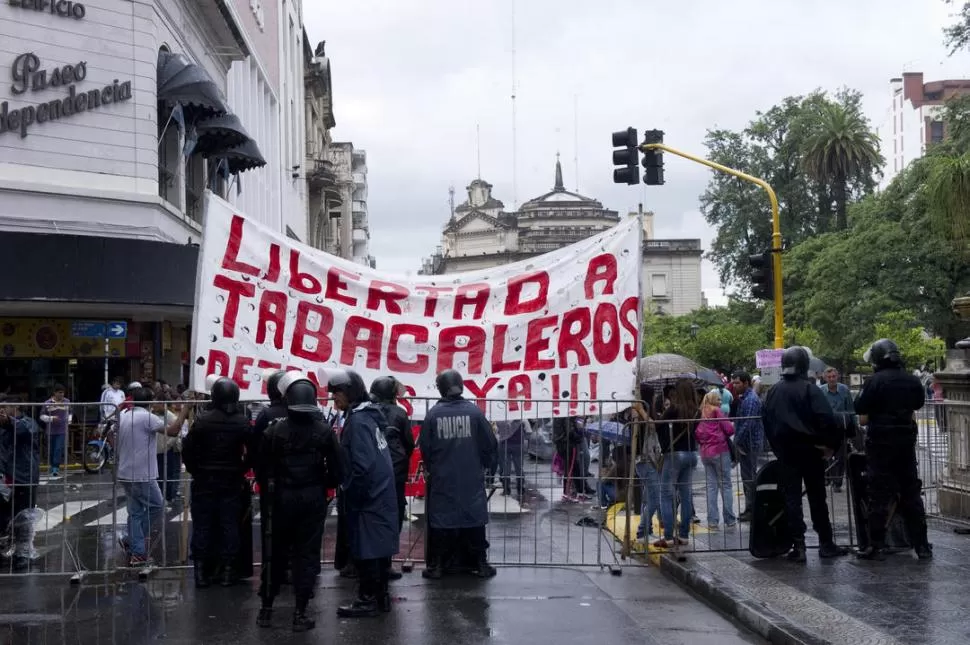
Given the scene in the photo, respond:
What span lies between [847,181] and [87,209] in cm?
4545

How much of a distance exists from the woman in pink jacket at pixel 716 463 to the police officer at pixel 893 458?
1.67 meters

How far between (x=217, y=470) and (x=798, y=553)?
16.4 feet

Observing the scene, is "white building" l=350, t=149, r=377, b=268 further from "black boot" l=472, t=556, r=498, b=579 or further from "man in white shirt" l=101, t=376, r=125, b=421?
"black boot" l=472, t=556, r=498, b=579

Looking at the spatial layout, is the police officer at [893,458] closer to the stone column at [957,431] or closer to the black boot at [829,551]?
the black boot at [829,551]

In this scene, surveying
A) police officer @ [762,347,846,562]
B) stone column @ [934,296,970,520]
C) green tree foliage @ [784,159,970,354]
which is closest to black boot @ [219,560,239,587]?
police officer @ [762,347,846,562]

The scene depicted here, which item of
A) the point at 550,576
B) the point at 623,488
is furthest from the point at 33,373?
the point at 550,576

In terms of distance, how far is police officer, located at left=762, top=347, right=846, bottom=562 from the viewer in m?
9.82

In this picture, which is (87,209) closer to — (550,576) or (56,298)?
(56,298)

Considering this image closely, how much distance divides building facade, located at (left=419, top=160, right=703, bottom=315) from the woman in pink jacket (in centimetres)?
8921

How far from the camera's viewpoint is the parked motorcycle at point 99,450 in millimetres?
10656

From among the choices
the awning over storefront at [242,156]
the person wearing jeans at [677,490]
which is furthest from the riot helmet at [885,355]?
the awning over storefront at [242,156]

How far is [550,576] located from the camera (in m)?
9.82

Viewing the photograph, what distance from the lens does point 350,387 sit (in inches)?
335

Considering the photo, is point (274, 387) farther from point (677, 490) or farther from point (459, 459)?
point (677, 490)
